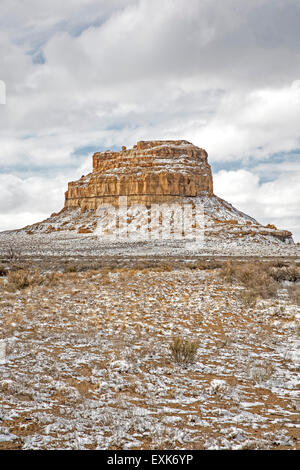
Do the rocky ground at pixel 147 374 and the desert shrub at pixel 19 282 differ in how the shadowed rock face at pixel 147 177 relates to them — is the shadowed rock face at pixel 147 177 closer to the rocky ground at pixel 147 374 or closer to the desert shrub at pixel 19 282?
the desert shrub at pixel 19 282

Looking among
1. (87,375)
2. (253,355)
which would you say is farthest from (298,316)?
(87,375)

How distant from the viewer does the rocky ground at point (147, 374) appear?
3934mm

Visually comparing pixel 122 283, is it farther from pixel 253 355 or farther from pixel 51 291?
pixel 253 355

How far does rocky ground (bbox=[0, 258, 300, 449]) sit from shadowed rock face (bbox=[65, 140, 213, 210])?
309 ft

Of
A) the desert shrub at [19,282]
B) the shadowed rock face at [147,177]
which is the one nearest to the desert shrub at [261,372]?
the desert shrub at [19,282]

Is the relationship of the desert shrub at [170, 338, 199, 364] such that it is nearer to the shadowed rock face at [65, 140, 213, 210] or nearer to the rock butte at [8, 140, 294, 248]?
the rock butte at [8, 140, 294, 248]

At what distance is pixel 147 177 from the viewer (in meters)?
106

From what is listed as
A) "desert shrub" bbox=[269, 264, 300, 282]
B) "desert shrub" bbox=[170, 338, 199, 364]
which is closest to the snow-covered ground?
"desert shrub" bbox=[269, 264, 300, 282]

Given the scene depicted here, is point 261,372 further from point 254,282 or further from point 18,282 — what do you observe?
point 18,282

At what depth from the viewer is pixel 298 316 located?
32.8 feet

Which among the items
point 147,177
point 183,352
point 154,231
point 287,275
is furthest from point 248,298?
point 147,177

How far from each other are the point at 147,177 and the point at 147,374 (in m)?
102

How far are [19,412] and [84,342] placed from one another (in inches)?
122

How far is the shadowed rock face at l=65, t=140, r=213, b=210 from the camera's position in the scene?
4166 inches
